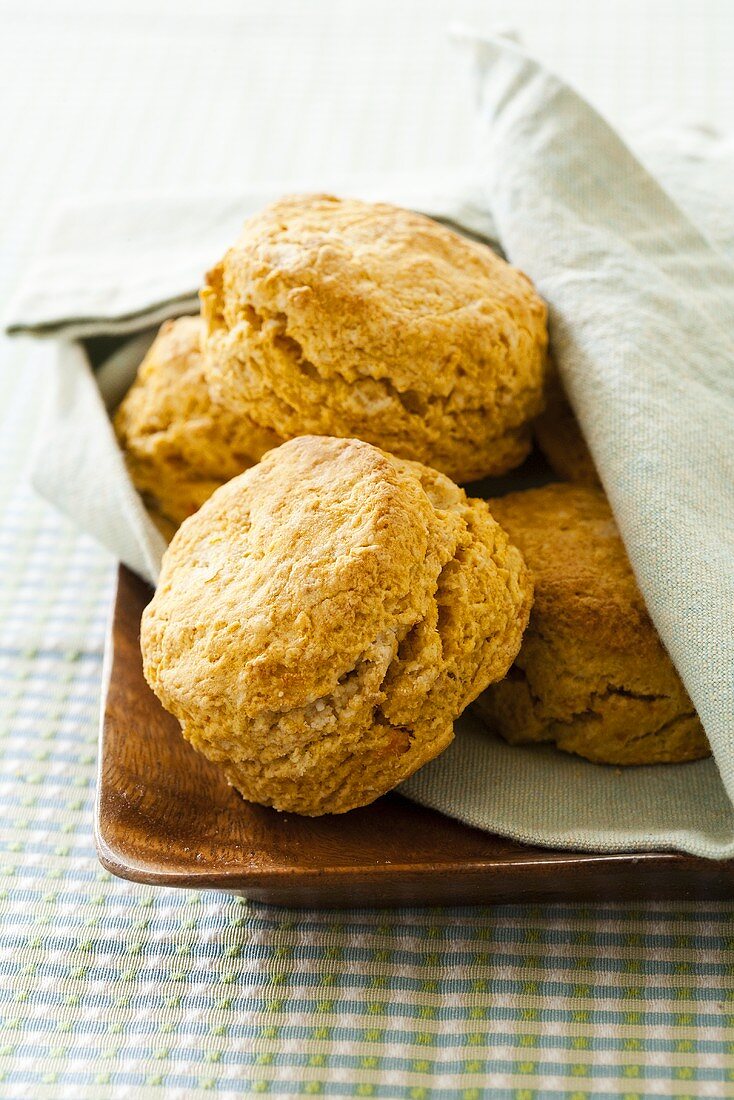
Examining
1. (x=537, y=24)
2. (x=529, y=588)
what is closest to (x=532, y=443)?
(x=529, y=588)

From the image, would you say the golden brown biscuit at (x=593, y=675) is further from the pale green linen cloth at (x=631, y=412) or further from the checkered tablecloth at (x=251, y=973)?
the checkered tablecloth at (x=251, y=973)

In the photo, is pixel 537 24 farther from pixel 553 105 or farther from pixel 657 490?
pixel 657 490

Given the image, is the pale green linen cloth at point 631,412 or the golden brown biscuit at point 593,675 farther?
the golden brown biscuit at point 593,675

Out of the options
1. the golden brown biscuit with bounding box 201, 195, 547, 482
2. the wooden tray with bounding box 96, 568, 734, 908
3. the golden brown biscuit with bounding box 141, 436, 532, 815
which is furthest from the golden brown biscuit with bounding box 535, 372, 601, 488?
the wooden tray with bounding box 96, 568, 734, 908

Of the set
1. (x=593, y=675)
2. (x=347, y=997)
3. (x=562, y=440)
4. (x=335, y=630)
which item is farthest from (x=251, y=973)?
(x=562, y=440)

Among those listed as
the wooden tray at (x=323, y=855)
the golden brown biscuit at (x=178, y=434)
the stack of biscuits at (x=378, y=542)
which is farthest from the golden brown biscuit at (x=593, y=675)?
the golden brown biscuit at (x=178, y=434)
